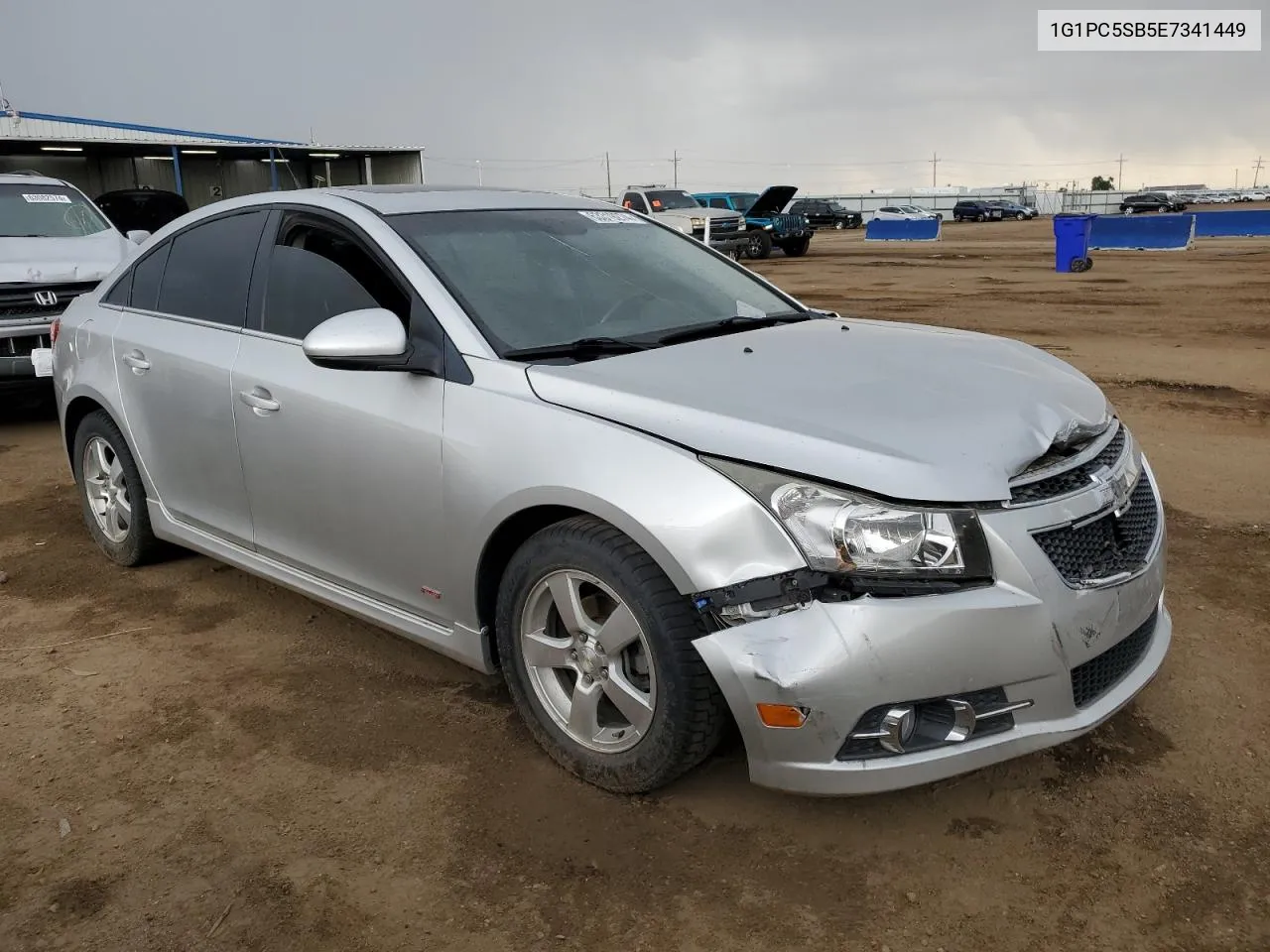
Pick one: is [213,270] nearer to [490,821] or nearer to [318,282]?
[318,282]

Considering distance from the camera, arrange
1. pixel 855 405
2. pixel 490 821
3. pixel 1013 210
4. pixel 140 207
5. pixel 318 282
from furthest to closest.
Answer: pixel 1013 210, pixel 140 207, pixel 318 282, pixel 490 821, pixel 855 405

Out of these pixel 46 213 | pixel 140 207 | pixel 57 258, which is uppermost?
pixel 140 207

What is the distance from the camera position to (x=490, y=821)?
2.84 metres

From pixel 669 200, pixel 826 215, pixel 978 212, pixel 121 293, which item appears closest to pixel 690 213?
pixel 669 200

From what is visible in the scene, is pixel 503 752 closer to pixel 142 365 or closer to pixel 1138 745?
pixel 1138 745

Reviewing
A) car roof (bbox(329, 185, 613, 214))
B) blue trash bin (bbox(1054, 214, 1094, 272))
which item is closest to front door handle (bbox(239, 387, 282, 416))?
car roof (bbox(329, 185, 613, 214))

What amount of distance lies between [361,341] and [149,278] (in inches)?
79.0

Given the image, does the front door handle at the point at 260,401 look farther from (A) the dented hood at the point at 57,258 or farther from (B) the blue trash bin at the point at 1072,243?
(B) the blue trash bin at the point at 1072,243

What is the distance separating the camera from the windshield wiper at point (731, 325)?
339 cm

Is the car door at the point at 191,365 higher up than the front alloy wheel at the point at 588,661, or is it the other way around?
the car door at the point at 191,365

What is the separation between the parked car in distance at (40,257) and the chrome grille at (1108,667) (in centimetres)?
668

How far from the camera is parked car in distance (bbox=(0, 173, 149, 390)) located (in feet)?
25.2

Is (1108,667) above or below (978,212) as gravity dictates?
below

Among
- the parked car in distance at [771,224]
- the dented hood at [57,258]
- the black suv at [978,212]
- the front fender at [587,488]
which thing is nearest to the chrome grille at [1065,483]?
the front fender at [587,488]
